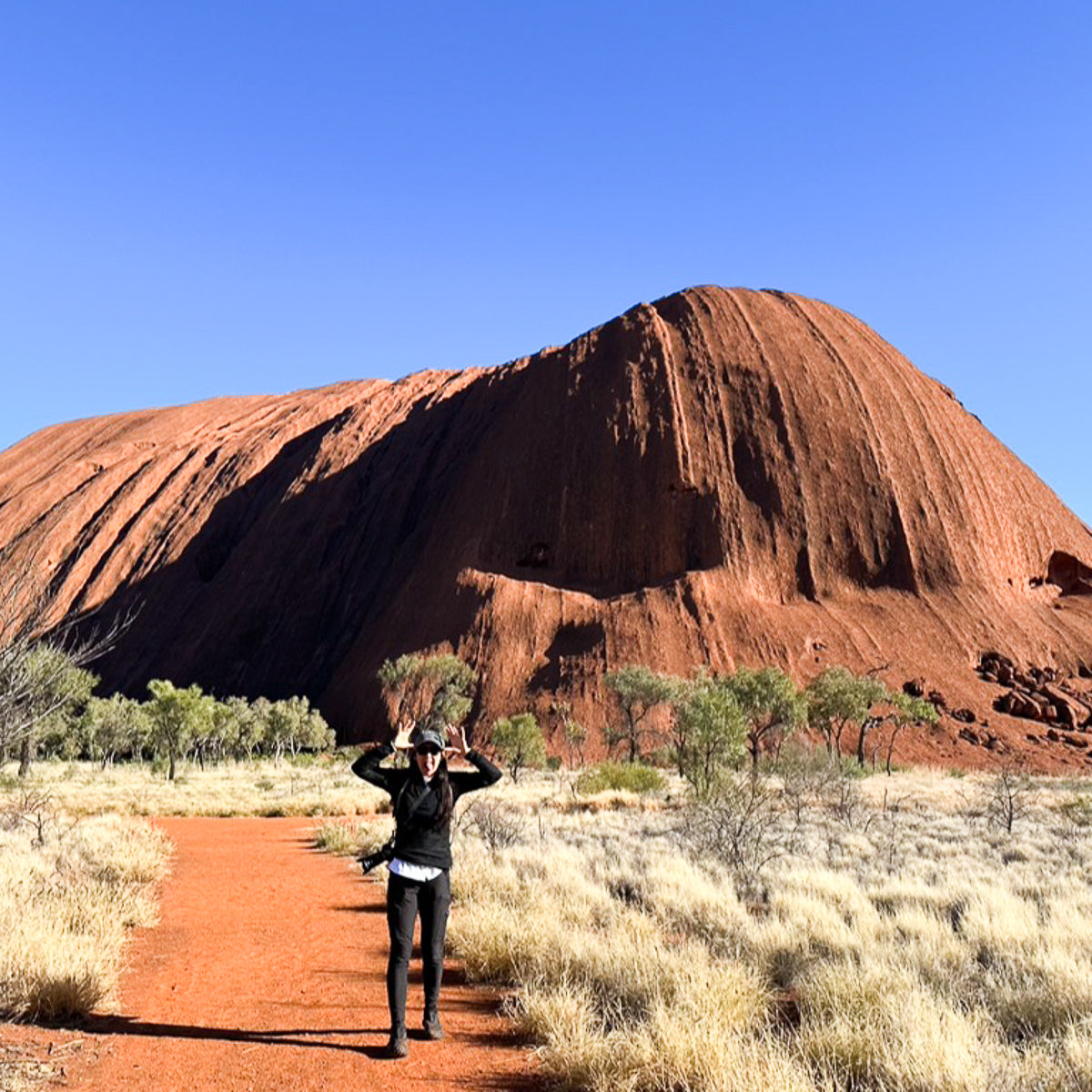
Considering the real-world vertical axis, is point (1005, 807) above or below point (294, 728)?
above

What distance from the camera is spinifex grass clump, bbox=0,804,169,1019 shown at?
20.6 feet

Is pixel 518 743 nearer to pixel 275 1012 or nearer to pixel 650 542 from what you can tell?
pixel 650 542

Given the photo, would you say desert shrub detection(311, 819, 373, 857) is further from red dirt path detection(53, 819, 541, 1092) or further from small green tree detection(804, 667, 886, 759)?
small green tree detection(804, 667, 886, 759)

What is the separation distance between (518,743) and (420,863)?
3302 cm

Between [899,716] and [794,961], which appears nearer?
Answer: [794,961]

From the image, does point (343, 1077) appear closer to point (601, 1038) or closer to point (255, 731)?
point (601, 1038)

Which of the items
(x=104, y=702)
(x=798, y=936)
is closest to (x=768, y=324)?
(x=104, y=702)

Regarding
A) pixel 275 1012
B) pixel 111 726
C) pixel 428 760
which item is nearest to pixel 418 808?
pixel 428 760

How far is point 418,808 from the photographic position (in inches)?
219

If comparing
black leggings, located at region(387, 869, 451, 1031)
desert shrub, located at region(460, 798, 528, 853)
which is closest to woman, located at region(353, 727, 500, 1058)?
black leggings, located at region(387, 869, 451, 1031)

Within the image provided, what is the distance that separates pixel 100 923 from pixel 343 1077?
164 inches

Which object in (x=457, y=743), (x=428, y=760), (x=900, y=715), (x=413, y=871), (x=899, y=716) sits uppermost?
(x=457, y=743)

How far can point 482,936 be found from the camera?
25.9 ft

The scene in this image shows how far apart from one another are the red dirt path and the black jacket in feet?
4.01
